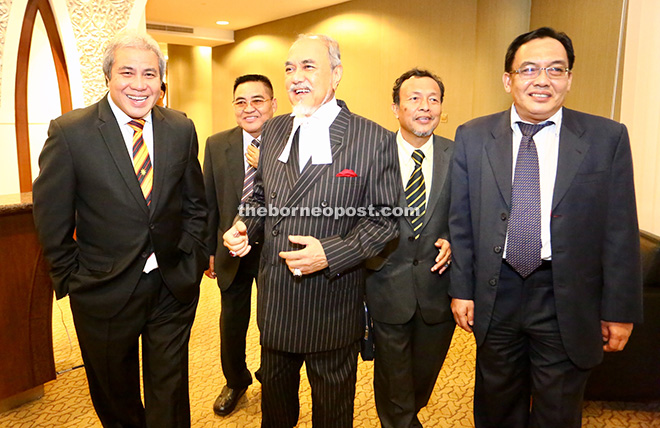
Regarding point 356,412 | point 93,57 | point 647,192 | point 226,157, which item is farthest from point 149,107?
point 647,192

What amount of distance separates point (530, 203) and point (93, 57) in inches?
163

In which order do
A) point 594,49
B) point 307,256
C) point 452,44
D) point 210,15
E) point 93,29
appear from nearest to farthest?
1. point 307,256
2. point 93,29
3. point 594,49
4. point 452,44
5. point 210,15

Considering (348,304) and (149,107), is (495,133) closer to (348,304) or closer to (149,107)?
(348,304)

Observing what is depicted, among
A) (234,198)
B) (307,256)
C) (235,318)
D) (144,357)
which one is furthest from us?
(235,318)

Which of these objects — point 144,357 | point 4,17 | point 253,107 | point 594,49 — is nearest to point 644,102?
point 594,49

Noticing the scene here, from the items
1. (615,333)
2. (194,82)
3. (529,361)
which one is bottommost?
(529,361)

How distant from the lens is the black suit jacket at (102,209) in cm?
180

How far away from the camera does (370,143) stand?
1826mm

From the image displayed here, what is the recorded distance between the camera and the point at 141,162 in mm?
1896

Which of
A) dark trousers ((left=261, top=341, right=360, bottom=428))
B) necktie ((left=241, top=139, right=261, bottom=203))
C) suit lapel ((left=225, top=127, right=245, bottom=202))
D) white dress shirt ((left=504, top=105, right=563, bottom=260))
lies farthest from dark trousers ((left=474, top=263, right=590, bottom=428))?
suit lapel ((left=225, top=127, right=245, bottom=202))

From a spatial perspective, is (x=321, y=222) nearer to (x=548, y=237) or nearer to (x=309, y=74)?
(x=309, y=74)

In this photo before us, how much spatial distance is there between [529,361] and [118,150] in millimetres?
1858

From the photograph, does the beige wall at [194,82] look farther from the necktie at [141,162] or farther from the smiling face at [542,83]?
the smiling face at [542,83]

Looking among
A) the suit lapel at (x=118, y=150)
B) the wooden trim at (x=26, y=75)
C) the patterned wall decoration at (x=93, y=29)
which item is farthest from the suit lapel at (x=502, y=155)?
the wooden trim at (x=26, y=75)
